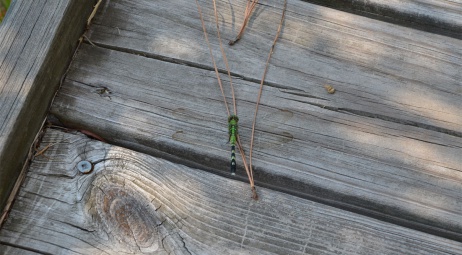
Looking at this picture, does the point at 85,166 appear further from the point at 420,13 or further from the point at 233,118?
the point at 420,13

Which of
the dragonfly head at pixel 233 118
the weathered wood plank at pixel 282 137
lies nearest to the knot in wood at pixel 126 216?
the weathered wood plank at pixel 282 137

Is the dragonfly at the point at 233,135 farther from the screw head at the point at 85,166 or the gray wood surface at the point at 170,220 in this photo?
the screw head at the point at 85,166

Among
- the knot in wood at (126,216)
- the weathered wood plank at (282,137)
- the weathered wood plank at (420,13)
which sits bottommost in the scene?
the knot in wood at (126,216)

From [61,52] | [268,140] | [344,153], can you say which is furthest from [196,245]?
[61,52]

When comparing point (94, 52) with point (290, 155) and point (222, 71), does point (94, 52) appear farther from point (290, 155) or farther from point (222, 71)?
point (290, 155)

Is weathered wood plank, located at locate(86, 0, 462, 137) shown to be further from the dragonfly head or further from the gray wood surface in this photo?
the gray wood surface

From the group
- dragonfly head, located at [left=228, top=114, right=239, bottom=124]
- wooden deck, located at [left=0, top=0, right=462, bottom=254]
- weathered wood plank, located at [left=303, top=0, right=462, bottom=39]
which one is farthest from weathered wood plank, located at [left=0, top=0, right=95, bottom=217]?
weathered wood plank, located at [left=303, top=0, right=462, bottom=39]
